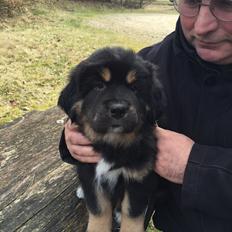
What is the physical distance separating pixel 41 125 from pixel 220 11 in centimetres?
251

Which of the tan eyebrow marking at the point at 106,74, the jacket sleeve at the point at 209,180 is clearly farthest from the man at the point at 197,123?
the tan eyebrow marking at the point at 106,74

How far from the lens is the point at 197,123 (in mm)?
2994

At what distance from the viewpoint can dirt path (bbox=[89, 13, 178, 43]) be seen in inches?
551

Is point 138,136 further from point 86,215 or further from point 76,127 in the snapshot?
point 86,215

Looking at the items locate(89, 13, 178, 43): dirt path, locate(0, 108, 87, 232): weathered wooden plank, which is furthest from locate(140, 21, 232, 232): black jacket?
locate(89, 13, 178, 43): dirt path

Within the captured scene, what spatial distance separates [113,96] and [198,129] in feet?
1.99

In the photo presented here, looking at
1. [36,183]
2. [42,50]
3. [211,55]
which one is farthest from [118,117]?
[42,50]

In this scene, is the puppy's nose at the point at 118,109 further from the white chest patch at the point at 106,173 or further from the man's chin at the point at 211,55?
the man's chin at the point at 211,55

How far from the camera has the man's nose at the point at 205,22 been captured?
278 centimetres

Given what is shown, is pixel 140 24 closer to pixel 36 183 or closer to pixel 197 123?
pixel 36 183

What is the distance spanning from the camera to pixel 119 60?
2.88 metres

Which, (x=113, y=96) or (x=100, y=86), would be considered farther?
(x=100, y=86)

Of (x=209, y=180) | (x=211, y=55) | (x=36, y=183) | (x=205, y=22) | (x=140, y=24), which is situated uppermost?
(x=205, y=22)

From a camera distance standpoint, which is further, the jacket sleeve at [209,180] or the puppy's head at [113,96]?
the puppy's head at [113,96]
